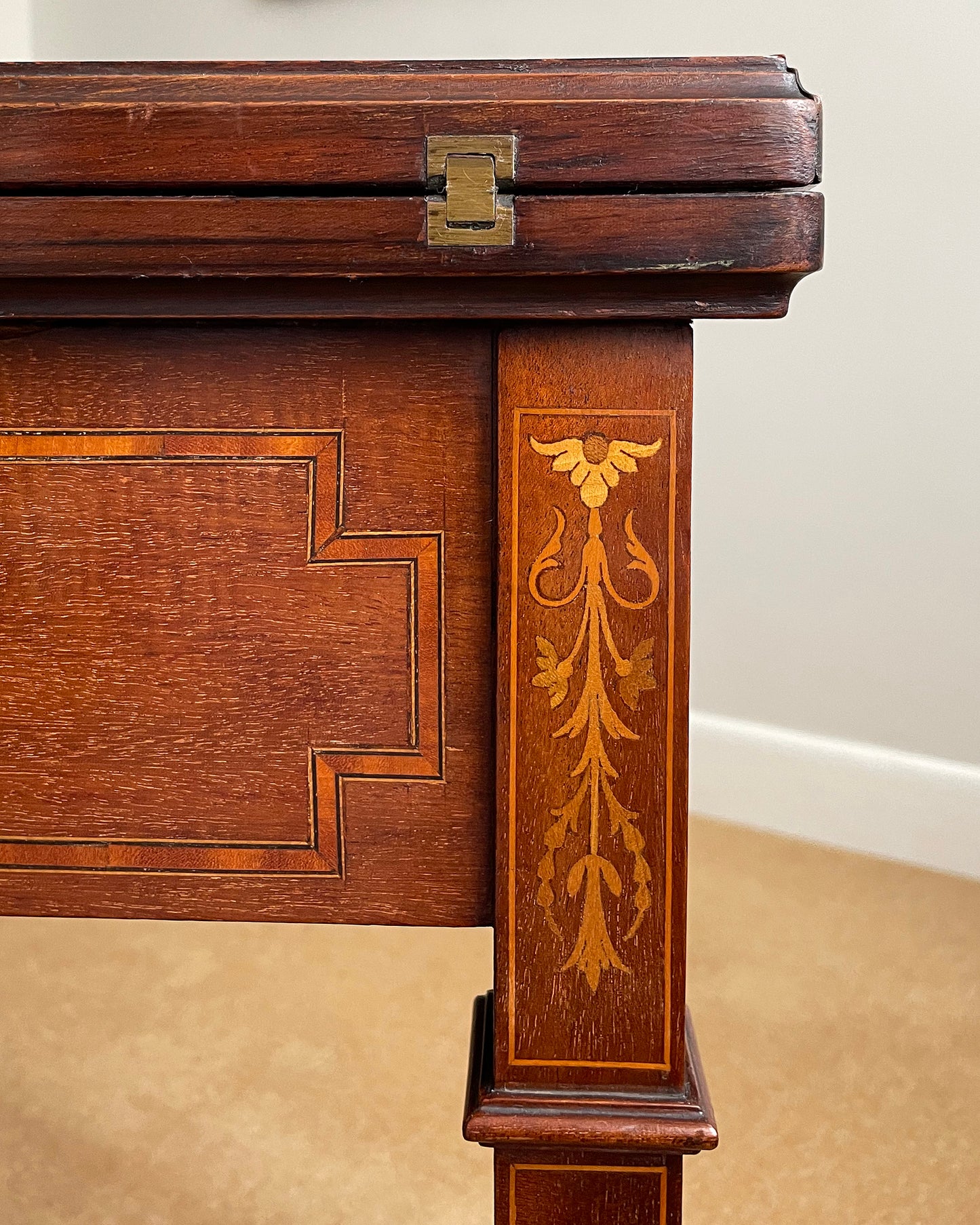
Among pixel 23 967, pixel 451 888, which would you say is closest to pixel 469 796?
pixel 451 888

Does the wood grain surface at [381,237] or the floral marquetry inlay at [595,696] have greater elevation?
the wood grain surface at [381,237]

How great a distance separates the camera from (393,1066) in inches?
41.2

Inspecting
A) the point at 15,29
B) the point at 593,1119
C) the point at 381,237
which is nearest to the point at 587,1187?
the point at 593,1119

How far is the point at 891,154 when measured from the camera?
1.53m

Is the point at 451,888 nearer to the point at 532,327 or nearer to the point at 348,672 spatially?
the point at 348,672

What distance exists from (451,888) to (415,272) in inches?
8.7

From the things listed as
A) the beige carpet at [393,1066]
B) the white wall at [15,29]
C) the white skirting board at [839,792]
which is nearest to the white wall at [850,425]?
the white skirting board at [839,792]

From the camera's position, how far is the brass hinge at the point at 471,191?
0.38 metres

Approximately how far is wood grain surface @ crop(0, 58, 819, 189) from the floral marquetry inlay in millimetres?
93

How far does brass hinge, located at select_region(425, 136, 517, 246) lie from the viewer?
38 cm

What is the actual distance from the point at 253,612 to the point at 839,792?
54.0 inches

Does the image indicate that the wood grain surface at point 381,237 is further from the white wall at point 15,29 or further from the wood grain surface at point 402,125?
the white wall at point 15,29

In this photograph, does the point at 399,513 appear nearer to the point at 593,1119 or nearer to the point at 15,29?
the point at 593,1119

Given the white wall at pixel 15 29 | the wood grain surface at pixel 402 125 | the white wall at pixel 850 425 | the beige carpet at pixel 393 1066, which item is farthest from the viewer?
the white wall at pixel 15 29
